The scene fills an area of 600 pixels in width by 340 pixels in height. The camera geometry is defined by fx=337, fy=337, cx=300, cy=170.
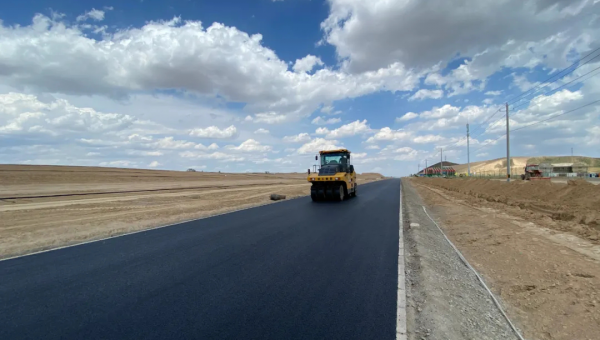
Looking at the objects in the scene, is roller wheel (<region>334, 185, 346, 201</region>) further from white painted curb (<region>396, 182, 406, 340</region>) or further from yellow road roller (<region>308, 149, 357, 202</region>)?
white painted curb (<region>396, 182, 406, 340</region>)

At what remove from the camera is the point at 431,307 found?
4699 millimetres

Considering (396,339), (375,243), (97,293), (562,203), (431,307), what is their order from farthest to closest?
(562,203) < (375,243) < (97,293) < (431,307) < (396,339)

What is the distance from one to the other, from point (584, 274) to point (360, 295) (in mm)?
4639

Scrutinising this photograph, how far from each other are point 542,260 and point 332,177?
13.8 m

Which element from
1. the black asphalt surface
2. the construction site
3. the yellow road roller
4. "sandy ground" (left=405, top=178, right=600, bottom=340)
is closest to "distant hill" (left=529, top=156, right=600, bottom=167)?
the construction site

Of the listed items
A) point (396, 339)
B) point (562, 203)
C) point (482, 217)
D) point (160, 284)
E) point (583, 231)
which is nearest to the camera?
point (396, 339)

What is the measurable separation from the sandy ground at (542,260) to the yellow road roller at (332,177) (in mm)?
A: 6422

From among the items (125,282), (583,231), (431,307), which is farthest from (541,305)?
(583,231)

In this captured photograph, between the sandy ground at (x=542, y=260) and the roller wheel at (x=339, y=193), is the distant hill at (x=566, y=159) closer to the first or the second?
the roller wheel at (x=339, y=193)

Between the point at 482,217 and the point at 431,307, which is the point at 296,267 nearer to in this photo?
the point at 431,307

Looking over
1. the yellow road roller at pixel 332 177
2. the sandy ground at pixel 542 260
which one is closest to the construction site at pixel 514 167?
the yellow road roller at pixel 332 177

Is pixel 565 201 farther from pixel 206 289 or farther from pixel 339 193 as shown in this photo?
pixel 206 289

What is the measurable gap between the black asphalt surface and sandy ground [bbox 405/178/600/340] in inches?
74.0

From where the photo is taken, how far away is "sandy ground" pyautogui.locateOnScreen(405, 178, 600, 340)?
4.52m
